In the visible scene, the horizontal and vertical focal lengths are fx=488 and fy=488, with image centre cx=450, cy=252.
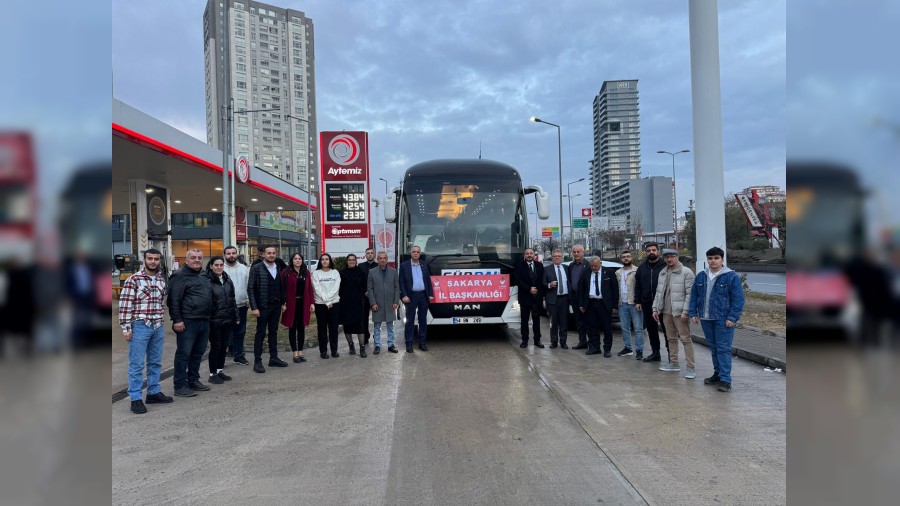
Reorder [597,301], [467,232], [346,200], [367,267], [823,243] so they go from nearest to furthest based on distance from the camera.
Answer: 1. [823,243]
2. [597,301]
3. [367,267]
4. [467,232]
5. [346,200]

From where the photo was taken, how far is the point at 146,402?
610cm

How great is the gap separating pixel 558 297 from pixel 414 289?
276cm

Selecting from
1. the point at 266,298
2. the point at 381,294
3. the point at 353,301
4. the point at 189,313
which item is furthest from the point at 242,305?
the point at 381,294

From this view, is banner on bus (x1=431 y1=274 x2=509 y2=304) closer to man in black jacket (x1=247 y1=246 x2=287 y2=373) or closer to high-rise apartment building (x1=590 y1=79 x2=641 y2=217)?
man in black jacket (x1=247 y1=246 x2=287 y2=373)

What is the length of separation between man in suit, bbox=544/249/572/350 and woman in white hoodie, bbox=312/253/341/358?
13.0 ft

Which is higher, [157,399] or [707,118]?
[707,118]

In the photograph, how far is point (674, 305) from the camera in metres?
6.98

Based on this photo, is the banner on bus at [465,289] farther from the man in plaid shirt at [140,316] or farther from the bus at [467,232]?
the man in plaid shirt at [140,316]

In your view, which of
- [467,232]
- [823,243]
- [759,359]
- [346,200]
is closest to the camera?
[823,243]

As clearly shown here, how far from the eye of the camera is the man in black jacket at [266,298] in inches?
303

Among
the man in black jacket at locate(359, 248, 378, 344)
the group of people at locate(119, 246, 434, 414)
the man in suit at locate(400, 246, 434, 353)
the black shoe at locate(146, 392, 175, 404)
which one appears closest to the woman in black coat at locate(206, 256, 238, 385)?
the group of people at locate(119, 246, 434, 414)

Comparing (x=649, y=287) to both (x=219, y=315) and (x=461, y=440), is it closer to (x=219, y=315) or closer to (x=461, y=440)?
(x=461, y=440)

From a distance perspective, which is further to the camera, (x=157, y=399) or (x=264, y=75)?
(x=264, y=75)

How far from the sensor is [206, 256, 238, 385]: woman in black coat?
6898 millimetres
